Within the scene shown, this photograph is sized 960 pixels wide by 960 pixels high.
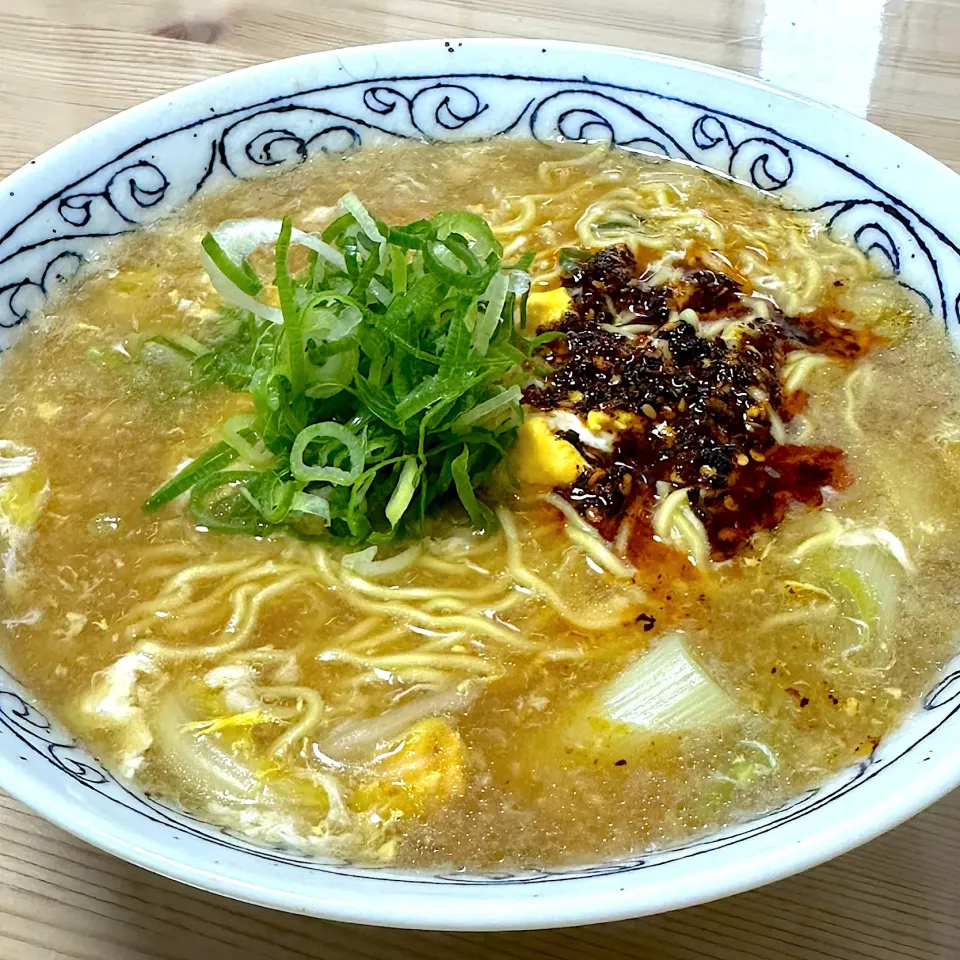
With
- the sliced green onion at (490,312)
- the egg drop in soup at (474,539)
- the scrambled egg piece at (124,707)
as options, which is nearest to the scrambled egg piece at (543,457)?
the egg drop in soup at (474,539)

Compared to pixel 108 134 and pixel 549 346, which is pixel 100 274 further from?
pixel 549 346

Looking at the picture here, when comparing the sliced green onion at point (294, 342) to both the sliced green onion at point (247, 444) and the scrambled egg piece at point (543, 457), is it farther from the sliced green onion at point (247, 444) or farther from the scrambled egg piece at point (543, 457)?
the scrambled egg piece at point (543, 457)

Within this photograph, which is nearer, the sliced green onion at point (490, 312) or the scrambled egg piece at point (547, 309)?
the sliced green onion at point (490, 312)

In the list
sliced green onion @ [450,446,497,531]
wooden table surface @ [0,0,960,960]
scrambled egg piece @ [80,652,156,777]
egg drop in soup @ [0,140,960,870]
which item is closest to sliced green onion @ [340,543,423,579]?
egg drop in soup @ [0,140,960,870]

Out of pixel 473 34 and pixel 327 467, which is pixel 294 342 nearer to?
pixel 327 467

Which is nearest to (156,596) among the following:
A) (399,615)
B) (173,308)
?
(399,615)

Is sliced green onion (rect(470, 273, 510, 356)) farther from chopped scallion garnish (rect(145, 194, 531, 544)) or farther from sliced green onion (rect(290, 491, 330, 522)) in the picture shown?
sliced green onion (rect(290, 491, 330, 522))
